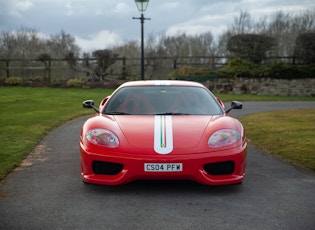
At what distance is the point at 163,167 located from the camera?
4.41 m

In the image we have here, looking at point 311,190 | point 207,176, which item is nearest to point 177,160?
point 207,176

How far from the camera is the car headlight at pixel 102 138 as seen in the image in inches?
185

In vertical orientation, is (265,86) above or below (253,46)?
below

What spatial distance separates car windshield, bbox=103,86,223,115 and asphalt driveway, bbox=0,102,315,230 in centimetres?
105

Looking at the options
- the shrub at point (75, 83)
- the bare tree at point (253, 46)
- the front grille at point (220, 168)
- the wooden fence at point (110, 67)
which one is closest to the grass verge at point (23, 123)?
the front grille at point (220, 168)

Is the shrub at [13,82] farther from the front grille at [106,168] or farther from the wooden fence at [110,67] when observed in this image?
the front grille at [106,168]

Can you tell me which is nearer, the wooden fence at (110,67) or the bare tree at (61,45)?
the wooden fence at (110,67)

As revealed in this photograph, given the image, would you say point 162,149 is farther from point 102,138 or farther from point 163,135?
point 102,138

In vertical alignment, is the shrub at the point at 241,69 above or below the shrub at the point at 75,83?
above

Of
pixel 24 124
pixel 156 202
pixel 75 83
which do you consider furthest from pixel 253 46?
pixel 156 202

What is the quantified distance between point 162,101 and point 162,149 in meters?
1.48

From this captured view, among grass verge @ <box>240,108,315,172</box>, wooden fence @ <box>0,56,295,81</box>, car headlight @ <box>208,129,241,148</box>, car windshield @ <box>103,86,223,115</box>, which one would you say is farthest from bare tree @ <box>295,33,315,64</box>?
car headlight @ <box>208,129,241,148</box>

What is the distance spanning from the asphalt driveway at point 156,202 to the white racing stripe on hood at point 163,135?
0.52 meters

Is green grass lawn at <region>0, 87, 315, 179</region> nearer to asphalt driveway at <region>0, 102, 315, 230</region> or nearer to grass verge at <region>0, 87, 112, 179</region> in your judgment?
grass verge at <region>0, 87, 112, 179</region>
